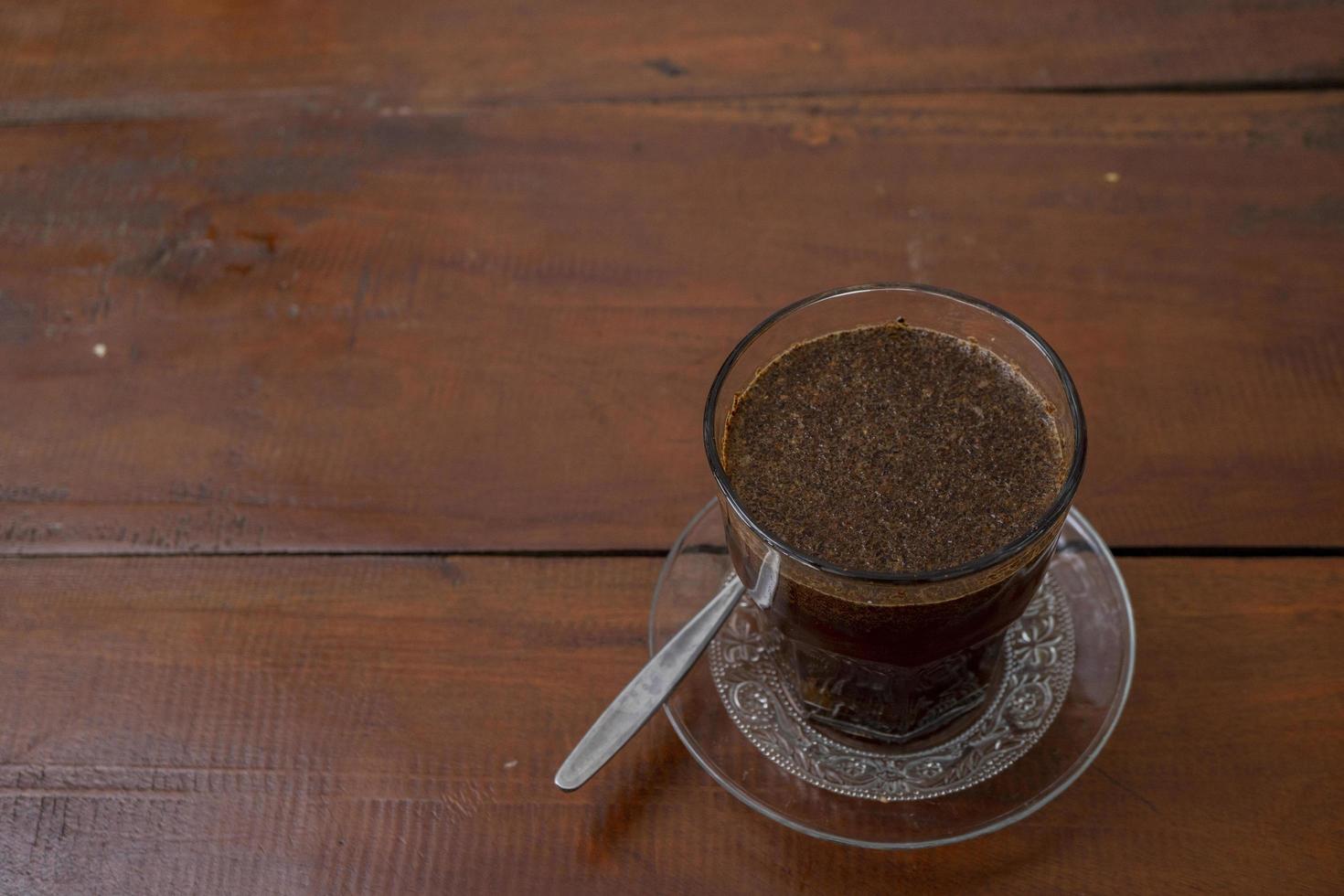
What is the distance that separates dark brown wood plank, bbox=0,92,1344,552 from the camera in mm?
1007

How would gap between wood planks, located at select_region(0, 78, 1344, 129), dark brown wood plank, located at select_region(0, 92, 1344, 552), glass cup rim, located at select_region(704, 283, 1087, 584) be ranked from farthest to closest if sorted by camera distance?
gap between wood planks, located at select_region(0, 78, 1344, 129)
dark brown wood plank, located at select_region(0, 92, 1344, 552)
glass cup rim, located at select_region(704, 283, 1087, 584)

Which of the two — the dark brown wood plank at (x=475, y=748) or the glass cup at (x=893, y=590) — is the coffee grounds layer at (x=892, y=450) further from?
the dark brown wood plank at (x=475, y=748)

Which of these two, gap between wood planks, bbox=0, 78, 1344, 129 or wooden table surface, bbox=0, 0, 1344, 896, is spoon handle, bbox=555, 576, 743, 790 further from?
gap between wood planks, bbox=0, 78, 1344, 129

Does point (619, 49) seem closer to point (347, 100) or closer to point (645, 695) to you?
point (347, 100)

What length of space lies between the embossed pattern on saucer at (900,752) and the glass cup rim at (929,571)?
210 millimetres

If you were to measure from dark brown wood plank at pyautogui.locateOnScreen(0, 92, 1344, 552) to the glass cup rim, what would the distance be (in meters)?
0.25

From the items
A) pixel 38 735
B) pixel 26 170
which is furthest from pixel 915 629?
pixel 26 170

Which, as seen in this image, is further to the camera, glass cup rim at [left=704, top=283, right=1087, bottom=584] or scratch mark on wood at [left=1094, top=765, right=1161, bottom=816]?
scratch mark on wood at [left=1094, top=765, right=1161, bottom=816]

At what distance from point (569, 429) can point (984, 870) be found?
0.48 meters

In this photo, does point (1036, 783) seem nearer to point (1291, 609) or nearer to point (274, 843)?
point (1291, 609)

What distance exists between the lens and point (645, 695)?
86cm

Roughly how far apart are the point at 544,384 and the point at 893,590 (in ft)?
1.54

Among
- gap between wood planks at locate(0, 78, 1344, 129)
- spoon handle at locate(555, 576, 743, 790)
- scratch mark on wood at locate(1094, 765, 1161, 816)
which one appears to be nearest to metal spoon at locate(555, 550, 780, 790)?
spoon handle at locate(555, 576, 743, 790)

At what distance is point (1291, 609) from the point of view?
91 centimetres
